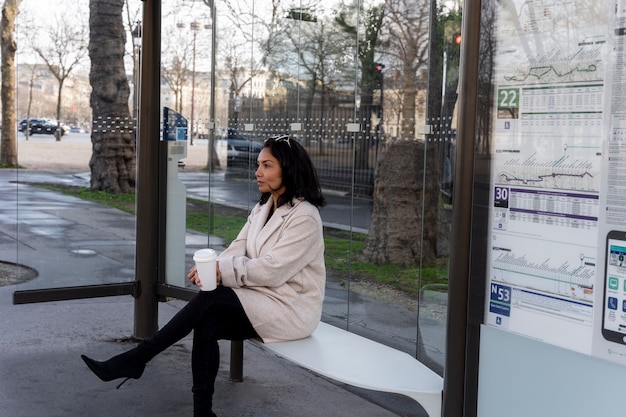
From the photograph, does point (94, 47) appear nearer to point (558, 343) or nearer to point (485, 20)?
point (485, 20)

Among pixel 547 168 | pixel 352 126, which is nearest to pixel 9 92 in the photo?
pixel 352 126

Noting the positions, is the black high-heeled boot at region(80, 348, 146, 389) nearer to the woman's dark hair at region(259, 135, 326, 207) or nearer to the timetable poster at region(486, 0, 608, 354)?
the woman's dark hair at region(259, 135, 326, 207)

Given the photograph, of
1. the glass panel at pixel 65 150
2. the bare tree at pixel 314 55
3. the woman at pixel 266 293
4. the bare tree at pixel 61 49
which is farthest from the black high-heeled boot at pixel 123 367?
the bare tree at pixel 61 49

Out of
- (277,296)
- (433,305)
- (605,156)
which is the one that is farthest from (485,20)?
(433,305)

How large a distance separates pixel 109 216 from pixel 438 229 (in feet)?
9.64

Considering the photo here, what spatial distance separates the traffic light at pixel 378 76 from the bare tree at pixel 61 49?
7.84ft

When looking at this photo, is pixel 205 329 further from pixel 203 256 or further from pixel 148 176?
pixel 148 176

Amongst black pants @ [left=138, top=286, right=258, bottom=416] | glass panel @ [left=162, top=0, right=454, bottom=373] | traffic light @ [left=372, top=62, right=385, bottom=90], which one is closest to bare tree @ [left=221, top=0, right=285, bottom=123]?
glass panel @ [left=162, top=0, right=454, bottom=373]

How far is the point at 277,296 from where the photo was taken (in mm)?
4203

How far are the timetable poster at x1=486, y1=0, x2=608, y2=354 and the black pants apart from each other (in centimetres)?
138

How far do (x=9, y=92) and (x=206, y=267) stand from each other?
3.62m

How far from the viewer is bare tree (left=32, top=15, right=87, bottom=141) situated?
6.45m

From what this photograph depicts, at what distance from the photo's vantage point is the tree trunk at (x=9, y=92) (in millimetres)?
6629

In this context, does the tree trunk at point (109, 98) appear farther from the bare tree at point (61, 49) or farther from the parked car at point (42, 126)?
the parked car at point (42, 126)
